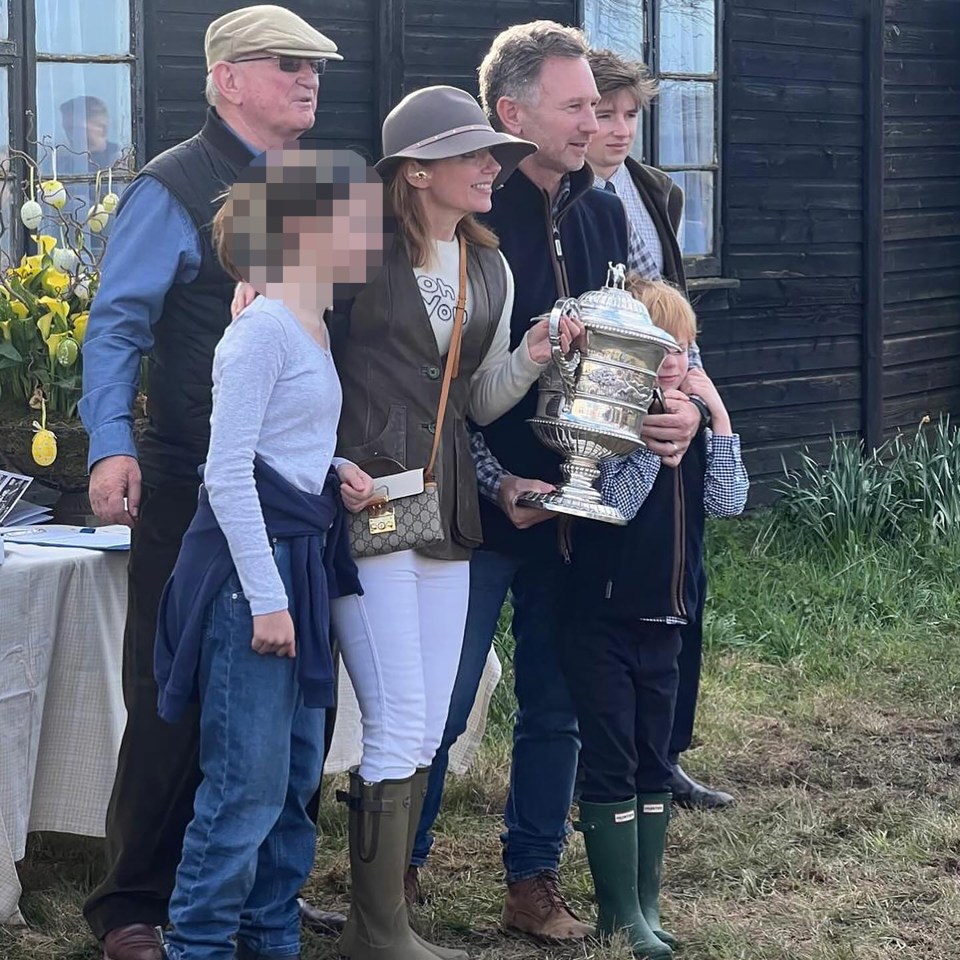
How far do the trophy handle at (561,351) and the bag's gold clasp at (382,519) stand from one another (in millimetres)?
439

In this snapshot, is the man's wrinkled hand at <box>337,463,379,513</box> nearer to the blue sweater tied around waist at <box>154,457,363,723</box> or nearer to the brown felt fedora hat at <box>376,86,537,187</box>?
the blue sweater tied around waist at <box>154,457,363,723</box>

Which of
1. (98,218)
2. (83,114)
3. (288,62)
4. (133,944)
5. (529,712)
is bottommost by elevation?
(133,944)

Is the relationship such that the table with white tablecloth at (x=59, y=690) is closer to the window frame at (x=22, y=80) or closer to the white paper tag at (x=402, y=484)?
the white paper tag at (x=402, y=484)

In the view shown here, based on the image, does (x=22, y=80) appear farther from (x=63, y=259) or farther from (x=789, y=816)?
(x=789, y=816)

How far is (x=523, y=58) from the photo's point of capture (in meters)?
3.45

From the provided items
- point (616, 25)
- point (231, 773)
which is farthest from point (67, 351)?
point (616, 25)

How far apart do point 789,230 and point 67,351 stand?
5222mm

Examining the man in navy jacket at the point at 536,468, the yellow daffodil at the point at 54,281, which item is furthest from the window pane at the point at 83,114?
the man in navy jacket at the point at 536,468

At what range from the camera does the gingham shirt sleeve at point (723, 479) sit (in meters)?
3.44

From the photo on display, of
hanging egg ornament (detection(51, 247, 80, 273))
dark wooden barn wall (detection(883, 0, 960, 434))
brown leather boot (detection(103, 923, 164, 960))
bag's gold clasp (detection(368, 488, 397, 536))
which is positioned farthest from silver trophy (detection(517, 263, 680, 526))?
dark wooden barn wall (detection(883, 0, 960, 434))

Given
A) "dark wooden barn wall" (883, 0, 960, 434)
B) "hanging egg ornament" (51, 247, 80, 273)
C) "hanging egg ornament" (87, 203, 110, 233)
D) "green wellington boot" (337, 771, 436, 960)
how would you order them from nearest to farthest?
"green wellington boot" (337, 771, 436, 960)
"hanging egg ornament" (51, 247, 80, 273)
"hanging egg ornament" (87, 203, 110, 233)
"dark wooden barn wall" (883, 0, 960, 434)

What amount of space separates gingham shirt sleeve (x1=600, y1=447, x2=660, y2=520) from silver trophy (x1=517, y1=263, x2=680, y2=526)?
0.13 ft

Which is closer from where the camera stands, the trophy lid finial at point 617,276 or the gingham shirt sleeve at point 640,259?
the trophy lid finial at point 617,276

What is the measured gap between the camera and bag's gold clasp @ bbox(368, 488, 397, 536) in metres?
3.05
